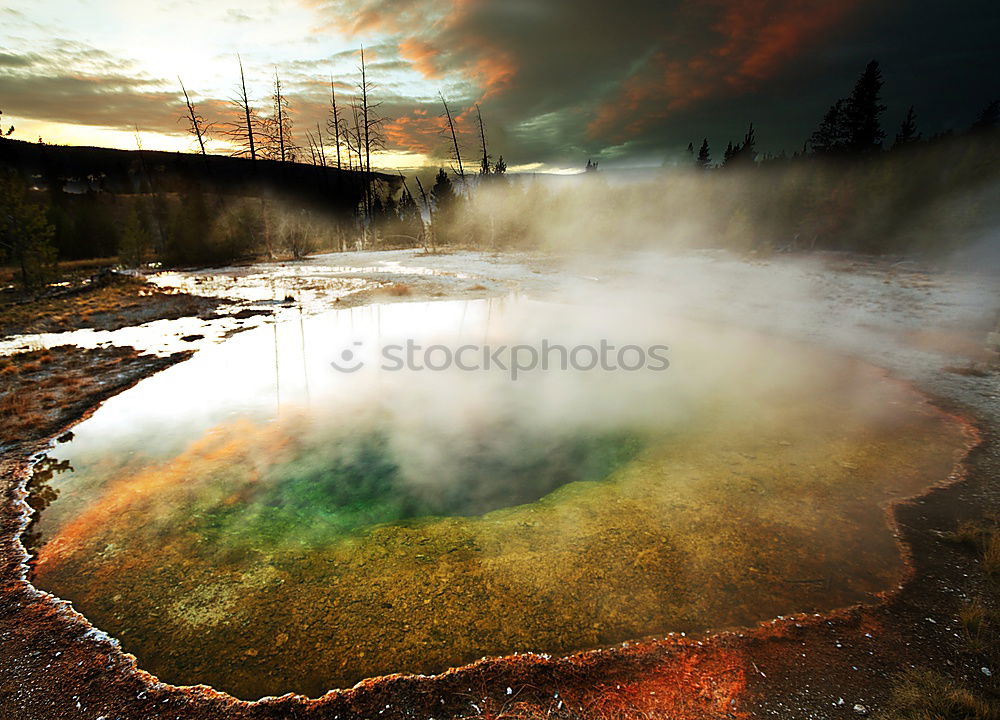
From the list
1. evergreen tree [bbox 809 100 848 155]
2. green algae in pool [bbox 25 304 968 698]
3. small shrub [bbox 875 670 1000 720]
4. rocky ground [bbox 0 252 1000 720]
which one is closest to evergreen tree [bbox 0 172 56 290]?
green algae in pool [bbox 25 304 968 698]

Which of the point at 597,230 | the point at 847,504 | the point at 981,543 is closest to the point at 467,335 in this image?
the point at 847,504

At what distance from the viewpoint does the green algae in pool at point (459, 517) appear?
373 centimetres

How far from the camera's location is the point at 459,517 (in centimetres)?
524

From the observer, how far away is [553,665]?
3389 millimetres

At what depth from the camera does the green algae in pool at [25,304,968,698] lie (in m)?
3.73

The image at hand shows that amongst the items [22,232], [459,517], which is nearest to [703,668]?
[459,517]

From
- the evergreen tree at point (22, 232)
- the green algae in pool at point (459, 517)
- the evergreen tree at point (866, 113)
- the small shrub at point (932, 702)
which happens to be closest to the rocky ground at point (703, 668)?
the small shrub at point (932, 702)

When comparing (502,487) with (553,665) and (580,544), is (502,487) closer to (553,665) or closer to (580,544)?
(580,544)

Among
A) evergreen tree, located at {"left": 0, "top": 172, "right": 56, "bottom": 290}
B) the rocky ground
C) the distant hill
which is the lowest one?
the rocky ground

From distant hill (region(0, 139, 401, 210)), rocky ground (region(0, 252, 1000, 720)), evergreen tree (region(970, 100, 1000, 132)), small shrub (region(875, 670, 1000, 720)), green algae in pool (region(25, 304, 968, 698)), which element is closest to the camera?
small shrub (region(875, 670, 1000, 720))

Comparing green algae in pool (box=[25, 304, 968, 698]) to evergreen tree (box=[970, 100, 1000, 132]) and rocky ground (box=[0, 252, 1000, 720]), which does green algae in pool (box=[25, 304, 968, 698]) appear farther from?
evergreen tree (box=[970, 100, 1000, 132])

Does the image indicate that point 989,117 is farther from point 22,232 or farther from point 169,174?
point 169,174

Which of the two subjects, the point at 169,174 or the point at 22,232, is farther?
the point at 169,174

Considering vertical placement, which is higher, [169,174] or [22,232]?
[169,174]
